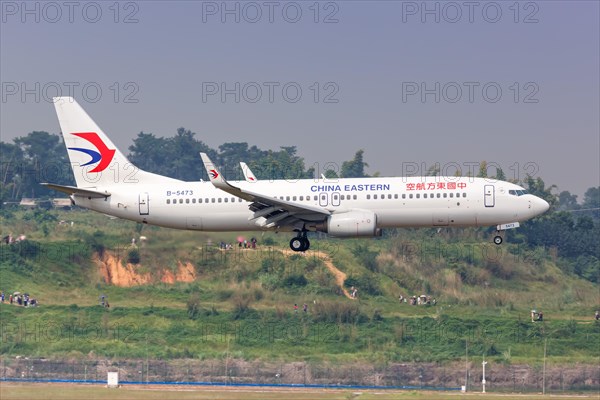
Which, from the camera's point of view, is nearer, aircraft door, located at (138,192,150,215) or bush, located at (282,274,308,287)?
aircraft door, located at (138,192,150,215)

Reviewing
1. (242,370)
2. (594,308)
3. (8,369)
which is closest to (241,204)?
(242,370)

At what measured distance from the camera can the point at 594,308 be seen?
308ft

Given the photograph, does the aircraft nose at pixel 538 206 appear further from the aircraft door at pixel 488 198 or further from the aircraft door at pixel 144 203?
the aircraft door at pixel 144 203

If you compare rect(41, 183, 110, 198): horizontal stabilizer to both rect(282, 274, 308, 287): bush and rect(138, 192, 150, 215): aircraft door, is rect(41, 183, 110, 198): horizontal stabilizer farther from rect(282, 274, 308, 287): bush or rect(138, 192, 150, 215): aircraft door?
rect(282, 274, 308, 287): bush

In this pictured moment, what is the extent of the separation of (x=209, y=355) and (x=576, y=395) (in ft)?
85.5

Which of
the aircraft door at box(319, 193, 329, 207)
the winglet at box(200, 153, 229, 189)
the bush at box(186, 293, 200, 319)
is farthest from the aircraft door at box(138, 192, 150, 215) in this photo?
the bush at box(186, 293, 200, 319)

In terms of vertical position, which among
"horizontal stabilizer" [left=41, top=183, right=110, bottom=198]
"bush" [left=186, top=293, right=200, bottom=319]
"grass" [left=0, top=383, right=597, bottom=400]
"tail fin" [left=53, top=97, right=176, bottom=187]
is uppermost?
"tail fin" [left=53, top=97, right=176, bottom=187]

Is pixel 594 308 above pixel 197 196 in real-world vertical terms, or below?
below

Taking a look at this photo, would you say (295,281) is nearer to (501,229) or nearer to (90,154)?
(90,154)

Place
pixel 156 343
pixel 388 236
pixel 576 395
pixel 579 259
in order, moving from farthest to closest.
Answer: pixel 579 259 → pixel 388 236 → pixel 156 343 → pixel 576 395

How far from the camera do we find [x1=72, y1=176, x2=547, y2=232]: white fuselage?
64.8 meters

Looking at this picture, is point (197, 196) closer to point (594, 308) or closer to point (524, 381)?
point (524, 381)

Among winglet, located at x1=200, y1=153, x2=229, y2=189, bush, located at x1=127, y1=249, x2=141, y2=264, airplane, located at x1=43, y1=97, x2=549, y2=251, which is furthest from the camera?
bush, located at x1=127, y1=249, x2=141, y2=264

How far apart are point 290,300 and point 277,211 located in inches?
1021
